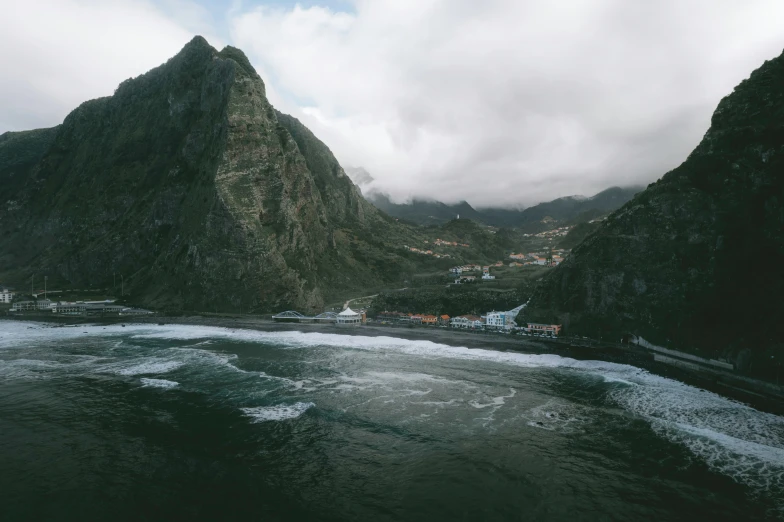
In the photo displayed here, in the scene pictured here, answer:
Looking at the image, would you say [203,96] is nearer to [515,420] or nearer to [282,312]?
A: [282,312]

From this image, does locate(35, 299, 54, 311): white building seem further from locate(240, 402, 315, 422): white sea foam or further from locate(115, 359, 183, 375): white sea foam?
locate(240, 402, 315, 422): white sea foam

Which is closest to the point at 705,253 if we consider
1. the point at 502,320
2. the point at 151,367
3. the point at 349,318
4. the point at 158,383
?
the point at 502,320

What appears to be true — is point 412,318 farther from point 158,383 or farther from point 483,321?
point 158,383

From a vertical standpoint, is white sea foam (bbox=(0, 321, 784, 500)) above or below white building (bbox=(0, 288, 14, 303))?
below

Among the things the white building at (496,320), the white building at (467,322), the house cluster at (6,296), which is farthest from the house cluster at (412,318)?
the house cluster at (6,296)

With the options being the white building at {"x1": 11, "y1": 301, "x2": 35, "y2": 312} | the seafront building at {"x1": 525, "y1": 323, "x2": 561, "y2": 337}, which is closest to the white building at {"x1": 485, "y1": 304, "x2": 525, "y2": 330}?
the seafront building at {"x1": 525, "y1": 323, "x2": 561, "y2": 337}

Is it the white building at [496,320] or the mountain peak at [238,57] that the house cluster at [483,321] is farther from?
the mountain peak at [238,57]

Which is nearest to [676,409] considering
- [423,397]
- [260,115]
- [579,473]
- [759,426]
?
[759,426]
